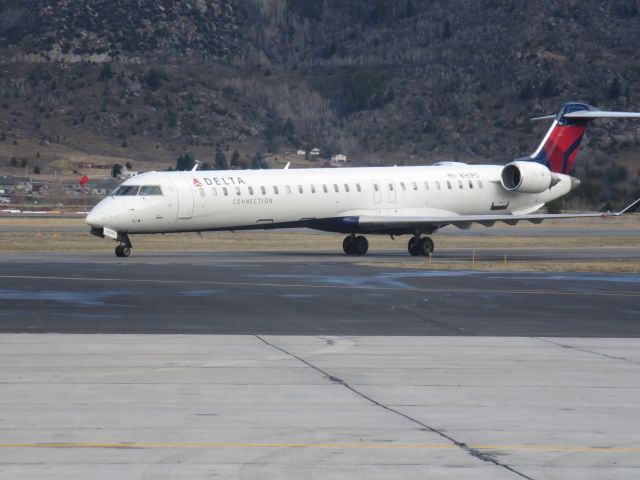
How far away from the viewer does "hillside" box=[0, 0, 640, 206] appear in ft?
428

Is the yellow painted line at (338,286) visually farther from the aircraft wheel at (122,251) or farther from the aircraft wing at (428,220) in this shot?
the aircraft wing at (428,220)

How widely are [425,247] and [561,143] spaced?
810 cm

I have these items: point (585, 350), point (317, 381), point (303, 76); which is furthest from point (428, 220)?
point (303, 76)

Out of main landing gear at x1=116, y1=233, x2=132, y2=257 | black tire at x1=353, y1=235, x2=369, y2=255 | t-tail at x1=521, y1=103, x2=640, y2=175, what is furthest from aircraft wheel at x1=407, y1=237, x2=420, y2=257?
main landing gear at x1=116, y1=233, x2=132, y2=257

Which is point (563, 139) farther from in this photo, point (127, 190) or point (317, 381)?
point (317, 381)

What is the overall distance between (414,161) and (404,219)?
269 ft

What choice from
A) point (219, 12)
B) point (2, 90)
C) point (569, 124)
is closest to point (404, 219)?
point (569, 124)

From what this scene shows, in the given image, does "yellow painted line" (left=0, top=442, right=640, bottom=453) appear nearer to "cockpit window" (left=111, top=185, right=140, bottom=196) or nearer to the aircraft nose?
the aircraft nose

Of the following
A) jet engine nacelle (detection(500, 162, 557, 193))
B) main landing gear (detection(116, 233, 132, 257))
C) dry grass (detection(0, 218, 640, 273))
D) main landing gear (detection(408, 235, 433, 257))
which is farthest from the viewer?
jet engine nacelle (detection(500, 162, 557, 193))

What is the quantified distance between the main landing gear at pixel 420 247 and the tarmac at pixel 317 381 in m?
14.0

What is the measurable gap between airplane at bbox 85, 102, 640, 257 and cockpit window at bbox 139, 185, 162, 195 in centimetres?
3

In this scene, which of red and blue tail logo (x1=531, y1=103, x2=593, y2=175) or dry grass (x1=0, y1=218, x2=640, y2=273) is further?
red and blue tail logo (x1=531, y1=103, x2=593, y2=175)

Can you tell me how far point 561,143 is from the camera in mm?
47312

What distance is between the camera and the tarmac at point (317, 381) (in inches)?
422
